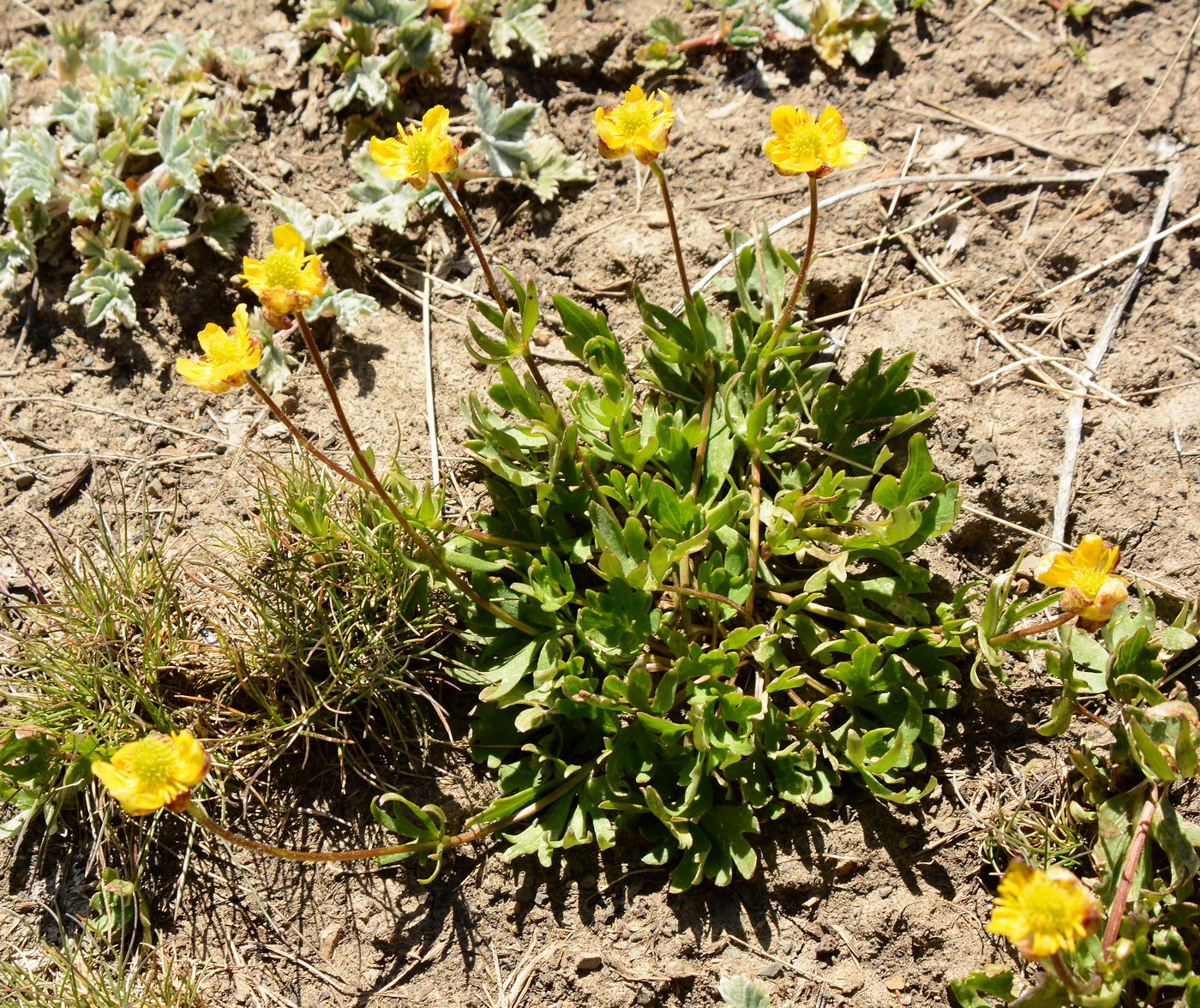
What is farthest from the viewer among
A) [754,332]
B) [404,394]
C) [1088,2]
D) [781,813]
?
[1088,2]

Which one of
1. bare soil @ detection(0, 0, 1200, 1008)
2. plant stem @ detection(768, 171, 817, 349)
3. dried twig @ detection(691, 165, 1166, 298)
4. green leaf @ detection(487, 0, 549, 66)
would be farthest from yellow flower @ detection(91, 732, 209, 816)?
green leaf @ detection(487, 0, 549, 66)

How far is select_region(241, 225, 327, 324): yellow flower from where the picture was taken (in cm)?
216

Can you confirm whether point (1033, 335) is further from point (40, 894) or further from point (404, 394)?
point (40, 894)

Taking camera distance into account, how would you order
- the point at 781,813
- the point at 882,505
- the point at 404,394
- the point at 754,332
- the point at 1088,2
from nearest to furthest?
the point at 781,813 → the point at 882,505 → the point at 754,332 → the point at 404,394 → the point at 1088,2

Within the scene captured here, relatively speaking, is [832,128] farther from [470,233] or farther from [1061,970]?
[1061,970]

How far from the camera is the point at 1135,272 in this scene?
3076mm

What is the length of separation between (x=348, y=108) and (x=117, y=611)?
2036 millimetres

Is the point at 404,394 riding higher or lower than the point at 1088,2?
lower

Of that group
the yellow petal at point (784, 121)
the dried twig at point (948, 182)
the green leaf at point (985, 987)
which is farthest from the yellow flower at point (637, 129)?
the green leaf at point (985, 987)

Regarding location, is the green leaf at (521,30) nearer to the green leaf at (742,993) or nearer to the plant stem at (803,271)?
the plant stem at (803,271)

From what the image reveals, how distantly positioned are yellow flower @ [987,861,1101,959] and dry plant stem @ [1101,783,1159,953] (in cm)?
45

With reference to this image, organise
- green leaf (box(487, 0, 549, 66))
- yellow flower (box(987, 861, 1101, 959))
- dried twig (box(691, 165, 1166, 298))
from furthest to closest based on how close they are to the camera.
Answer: green leaf (box(487, 0, 549, 66)) < dried twig (box(691, 165, 1166, 298)) < yellow flower (box(987, 861, 1101, 959))

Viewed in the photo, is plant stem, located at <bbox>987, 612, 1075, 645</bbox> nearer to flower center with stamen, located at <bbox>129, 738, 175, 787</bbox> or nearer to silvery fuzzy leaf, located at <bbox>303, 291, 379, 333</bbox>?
flower center with stamen, located at <bbox>129, 738, 175, 787</bbox>

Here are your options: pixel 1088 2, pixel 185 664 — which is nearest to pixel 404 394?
pixel 185 664
